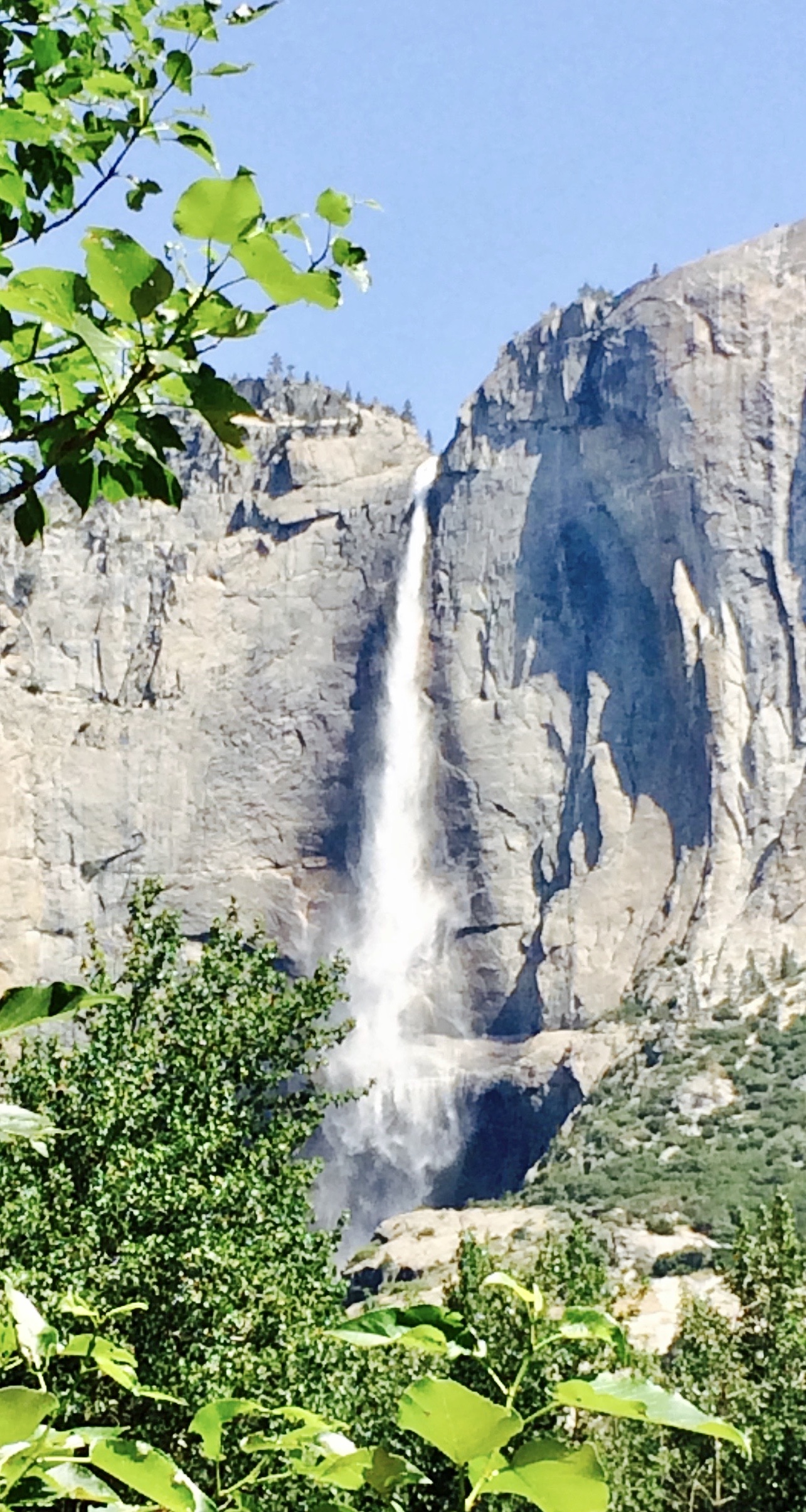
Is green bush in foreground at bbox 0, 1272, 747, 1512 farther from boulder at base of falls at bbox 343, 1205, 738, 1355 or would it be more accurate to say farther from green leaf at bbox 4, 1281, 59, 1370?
boulder at base of falls at bbox 343, 1205, 738, 1355

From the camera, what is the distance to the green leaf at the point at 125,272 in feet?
3.85

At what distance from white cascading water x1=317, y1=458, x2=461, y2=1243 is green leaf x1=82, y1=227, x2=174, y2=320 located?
51.7 metres

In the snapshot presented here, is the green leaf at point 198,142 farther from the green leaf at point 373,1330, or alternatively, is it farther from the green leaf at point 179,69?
the green leaf at point 373,1330

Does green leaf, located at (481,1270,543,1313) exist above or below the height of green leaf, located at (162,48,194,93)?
below

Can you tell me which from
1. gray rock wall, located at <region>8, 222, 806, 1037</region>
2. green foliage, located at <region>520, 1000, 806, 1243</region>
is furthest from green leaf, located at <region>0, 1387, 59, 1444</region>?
gray rock wall, located at <region>8, 222, 806, 1037</region>

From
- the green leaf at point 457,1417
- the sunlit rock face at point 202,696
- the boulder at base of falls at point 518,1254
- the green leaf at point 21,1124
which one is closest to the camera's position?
the green leaf at point 457,1417

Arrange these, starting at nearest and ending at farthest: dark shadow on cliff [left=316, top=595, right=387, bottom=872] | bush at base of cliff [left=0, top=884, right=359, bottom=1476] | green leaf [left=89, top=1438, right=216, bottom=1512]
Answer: green leaf [left=89, top=1438, right=216, bottom=1512] < bush at base of cliff [left=0, top=884, right=359, bottom=1476] < dark shadow on cliff [left=316, top=595, right=387, bottom=872]

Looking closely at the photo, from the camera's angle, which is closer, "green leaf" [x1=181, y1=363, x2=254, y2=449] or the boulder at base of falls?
"green leaf" [x1=181, y1=363, x2=254, y2=449]

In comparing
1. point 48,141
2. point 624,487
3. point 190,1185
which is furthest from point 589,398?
point 48,141

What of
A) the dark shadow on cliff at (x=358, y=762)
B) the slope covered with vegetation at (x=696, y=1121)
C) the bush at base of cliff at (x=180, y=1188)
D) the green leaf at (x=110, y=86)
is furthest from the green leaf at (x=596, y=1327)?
the dark shadow on cliff at (x=358, y=762)

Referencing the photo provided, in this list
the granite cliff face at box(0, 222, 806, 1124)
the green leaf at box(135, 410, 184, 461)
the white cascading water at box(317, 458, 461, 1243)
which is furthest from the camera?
the granite cliff face at box(0, 222, 806, 1124)

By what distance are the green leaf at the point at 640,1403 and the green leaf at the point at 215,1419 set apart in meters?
0.25

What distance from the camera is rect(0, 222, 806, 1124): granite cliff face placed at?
174ft

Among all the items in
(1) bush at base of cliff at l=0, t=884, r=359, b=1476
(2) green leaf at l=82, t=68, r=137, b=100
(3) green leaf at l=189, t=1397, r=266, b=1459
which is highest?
(2) green leaf at l=82, t=68, r=137, b=100
